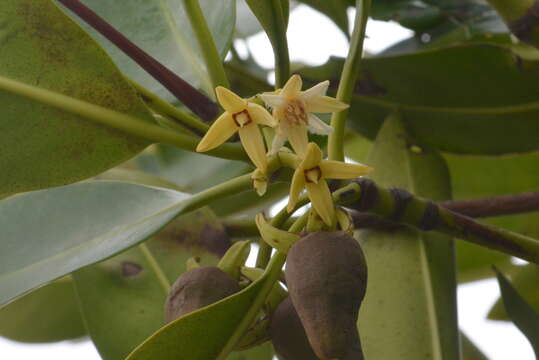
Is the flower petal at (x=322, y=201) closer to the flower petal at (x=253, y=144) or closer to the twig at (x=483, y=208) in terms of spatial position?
the flower petal at (x=253, y=144)

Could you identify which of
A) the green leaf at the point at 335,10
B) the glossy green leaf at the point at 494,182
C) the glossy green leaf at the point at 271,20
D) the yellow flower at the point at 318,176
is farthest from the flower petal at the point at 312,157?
the glossy green leaf at the point at 494,182

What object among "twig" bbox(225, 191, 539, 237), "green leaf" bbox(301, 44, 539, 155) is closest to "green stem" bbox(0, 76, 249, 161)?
"twig" bbox(225, 191, 539, 237)

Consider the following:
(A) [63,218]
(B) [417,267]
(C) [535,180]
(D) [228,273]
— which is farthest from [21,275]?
(C) [535,180]

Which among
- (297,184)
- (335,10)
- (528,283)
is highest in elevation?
(335,10)

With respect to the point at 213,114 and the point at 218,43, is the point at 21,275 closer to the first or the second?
the point at 213,114

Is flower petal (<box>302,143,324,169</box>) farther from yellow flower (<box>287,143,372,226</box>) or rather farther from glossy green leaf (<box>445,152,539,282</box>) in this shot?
glossy green leaf (<box>445,152,539,282</box>)

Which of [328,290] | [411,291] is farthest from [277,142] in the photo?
[411,291]

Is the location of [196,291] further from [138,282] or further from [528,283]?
[528,283]
